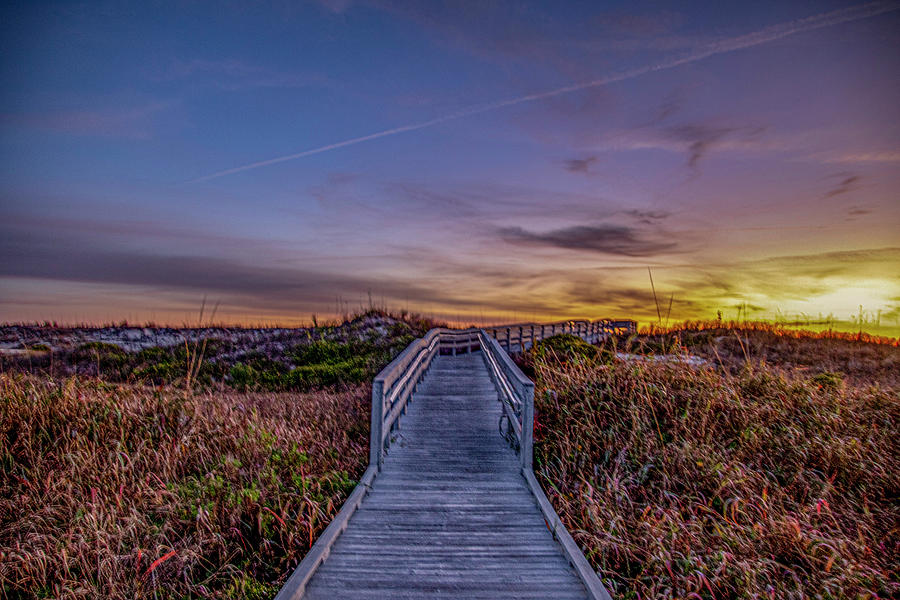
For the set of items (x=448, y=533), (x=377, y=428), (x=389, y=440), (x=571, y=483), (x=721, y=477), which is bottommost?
(x=448, y=533)

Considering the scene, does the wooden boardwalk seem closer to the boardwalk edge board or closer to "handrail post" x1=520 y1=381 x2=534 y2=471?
the boardwalk edge board

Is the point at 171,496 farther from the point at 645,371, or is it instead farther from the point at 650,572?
the point at 645,371

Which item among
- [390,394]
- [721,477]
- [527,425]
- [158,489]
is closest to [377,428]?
[390,394]

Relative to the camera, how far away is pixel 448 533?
5.94 meters

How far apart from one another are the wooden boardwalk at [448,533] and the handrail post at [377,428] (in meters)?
0.21

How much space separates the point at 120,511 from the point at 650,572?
6406mm

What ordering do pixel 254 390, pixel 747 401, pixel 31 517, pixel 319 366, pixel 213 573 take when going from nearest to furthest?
pixel 213 573 → pixel 31 517 → pixel 747 401 → pixel 254 390 → pixel 319 366

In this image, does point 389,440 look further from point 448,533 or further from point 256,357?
point 256,357

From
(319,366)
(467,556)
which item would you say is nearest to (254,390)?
(319,366)

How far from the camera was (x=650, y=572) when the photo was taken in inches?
222

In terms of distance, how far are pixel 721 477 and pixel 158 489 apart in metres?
7.67

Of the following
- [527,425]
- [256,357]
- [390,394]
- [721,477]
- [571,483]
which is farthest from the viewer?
[256,357]

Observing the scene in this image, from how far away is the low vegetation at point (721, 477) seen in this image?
5.50 meters

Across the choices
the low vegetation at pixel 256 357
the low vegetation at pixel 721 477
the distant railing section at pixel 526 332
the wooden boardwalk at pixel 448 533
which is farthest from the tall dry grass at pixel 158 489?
the distant railing section at pixel 526 332
